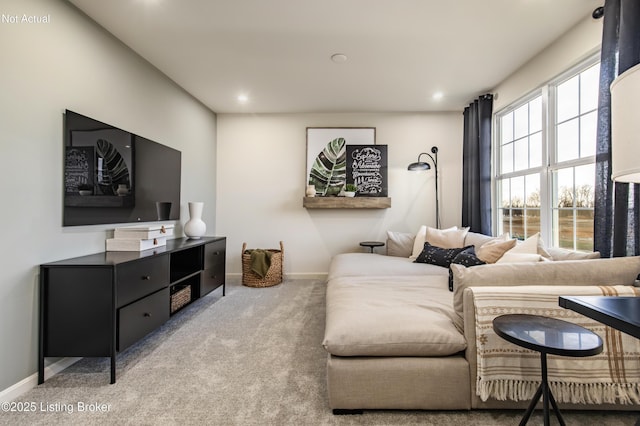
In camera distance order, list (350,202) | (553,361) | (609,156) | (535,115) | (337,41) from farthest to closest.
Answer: (350,202), (535,115), (337,41), (609,156), (553,361)

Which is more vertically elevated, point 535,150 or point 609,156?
point 535,150

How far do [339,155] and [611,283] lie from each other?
3332 millimetres

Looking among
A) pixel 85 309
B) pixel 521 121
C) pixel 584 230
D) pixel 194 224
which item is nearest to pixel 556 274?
pixel 584 230

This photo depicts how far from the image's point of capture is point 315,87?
346 cm

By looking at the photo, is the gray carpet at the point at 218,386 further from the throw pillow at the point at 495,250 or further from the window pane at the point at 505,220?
the window pane at the point at 505,220

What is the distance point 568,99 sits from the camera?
2.55m

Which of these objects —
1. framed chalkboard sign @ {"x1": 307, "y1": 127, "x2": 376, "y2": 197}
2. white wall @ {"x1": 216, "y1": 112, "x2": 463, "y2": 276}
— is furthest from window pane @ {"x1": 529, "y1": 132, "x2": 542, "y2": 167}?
framed chalkboard sign @ {"x1": 307, "y1": 127, "x2": 376, "y2": 197}

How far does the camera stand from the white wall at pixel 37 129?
1650mm

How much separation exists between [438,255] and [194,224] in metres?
2.75

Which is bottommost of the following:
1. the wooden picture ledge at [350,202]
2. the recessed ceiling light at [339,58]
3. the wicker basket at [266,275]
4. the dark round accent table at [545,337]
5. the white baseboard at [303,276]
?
the white baseboard at [303,276]

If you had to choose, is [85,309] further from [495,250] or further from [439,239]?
[439,239]

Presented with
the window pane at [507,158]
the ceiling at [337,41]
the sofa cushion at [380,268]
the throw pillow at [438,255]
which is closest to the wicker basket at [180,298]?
the sofa cushion at [380,268]

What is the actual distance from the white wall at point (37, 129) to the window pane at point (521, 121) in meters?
3.96

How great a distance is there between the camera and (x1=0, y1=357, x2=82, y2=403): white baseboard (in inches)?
63.4
